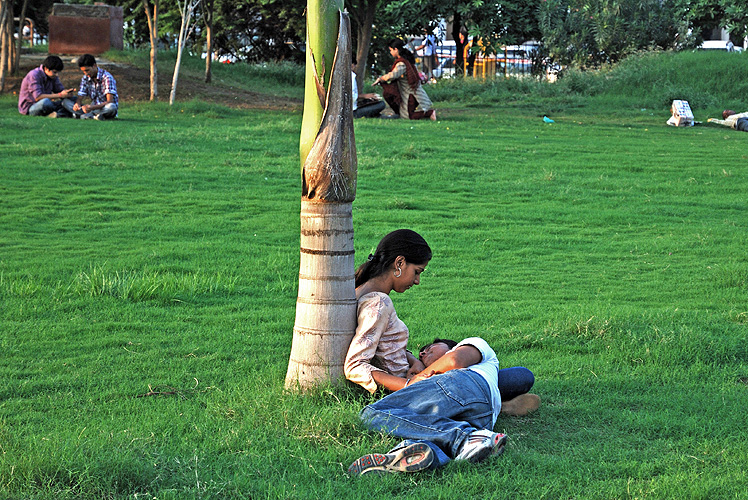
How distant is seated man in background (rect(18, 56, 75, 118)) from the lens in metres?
16.9

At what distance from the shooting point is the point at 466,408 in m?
4.21

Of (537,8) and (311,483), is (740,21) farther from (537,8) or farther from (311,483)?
(311,483)

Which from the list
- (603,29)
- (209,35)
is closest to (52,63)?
(209,35)

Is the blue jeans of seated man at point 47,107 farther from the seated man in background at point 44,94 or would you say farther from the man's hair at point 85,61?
the man's hair at point 85,61

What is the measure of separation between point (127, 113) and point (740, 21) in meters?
15.2

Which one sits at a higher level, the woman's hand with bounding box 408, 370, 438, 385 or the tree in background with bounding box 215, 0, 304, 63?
the tree in background with bounding box 215, 0, 304, 63

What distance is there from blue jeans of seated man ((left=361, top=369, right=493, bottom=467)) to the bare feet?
38 centimetres

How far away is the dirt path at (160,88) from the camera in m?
21.4

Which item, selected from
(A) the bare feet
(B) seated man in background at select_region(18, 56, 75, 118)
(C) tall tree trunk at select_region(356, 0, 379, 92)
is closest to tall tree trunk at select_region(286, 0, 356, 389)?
(A) the bare feet

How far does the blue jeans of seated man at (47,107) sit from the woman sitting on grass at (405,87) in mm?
6745

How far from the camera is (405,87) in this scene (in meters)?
19.2

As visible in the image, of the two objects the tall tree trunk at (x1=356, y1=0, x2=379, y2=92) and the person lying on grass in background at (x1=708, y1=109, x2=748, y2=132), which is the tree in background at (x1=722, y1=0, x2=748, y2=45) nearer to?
the person lying on grass in background at (x1=708, y1=109, x2=748, y2=132)

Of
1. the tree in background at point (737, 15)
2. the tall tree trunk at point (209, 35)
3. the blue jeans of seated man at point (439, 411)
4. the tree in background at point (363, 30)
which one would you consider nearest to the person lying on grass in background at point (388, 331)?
the blue jeans of seated man at point (439, 411)

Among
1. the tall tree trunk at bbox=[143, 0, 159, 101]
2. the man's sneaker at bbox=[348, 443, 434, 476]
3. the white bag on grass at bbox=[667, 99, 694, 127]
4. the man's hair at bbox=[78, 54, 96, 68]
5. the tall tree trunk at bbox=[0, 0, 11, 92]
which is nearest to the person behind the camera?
the man's sneaker at bbox=[348, 443, 434, 476]
